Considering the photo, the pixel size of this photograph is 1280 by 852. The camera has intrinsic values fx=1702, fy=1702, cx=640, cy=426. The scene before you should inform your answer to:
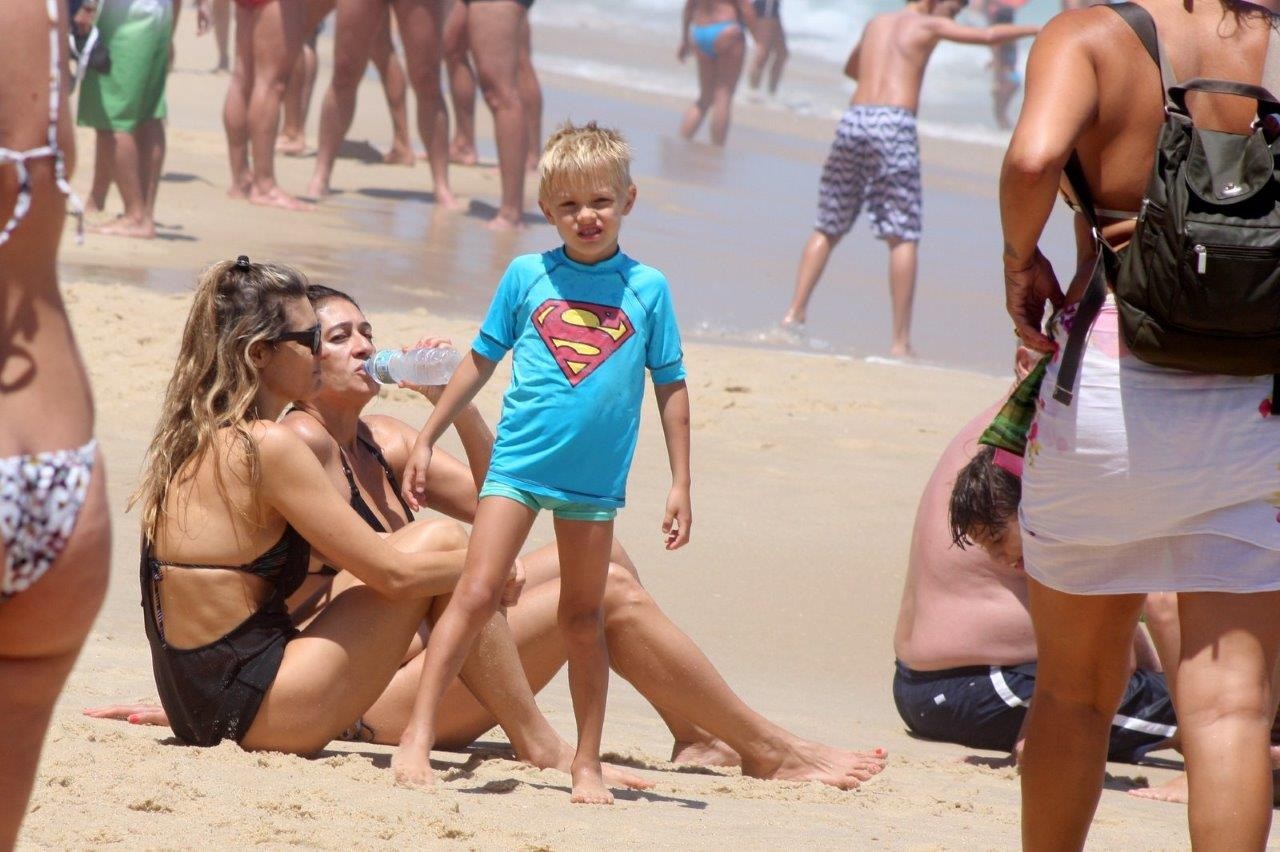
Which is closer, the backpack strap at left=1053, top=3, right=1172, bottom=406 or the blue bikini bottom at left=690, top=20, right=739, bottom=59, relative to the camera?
the backpack strap at left=1053, top=3, right=1172, bottom=406

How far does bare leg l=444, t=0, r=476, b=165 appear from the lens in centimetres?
1270

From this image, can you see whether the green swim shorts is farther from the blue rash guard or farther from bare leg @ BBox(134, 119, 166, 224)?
the blue rash guard

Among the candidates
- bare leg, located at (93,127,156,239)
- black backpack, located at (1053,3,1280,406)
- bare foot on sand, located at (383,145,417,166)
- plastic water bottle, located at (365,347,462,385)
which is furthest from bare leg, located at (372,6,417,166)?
black backpack, located at (1053,3,1280,406)

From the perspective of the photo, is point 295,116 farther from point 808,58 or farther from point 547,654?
point 808,58

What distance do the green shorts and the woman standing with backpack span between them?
1068mm

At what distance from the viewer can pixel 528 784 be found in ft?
11.7

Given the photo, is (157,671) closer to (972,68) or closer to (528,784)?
(528,784)

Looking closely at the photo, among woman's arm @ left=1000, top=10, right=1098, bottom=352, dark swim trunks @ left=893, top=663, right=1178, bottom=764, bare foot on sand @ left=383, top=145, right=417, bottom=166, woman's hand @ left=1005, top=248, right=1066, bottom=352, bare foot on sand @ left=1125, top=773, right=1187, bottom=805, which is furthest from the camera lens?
bare foot on sand @ left=383, top=145, right=417, bottom=166

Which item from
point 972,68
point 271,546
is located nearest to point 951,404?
point 271,546

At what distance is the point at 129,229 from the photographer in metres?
9.23

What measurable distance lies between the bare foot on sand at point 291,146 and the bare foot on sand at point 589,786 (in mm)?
10248

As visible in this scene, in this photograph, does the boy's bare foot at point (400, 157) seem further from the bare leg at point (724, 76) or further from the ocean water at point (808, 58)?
the ocean water at point (808, 58)

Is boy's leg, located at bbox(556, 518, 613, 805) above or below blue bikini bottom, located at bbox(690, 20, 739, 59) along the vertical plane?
below

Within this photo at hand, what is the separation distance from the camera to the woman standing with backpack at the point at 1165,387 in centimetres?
244
